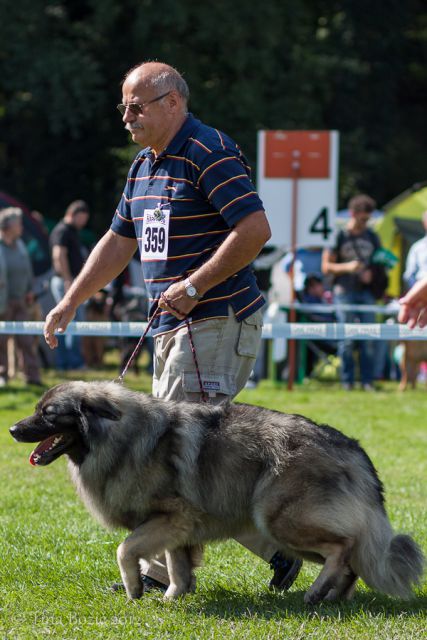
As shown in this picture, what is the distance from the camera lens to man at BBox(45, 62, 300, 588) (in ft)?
13.8

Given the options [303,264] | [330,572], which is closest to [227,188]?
[330,572]

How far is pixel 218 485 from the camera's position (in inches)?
161

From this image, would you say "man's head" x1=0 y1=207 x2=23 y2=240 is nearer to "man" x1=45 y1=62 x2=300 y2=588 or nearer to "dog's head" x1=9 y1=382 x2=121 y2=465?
"man" x1=45 y1=62 x2=300 y2=588

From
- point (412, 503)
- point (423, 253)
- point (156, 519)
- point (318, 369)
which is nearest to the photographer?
point (156, 519)

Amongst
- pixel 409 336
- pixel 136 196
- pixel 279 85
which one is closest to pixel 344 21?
pixel 279 85

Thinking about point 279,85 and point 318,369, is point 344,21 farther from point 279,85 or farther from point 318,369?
point 318,369

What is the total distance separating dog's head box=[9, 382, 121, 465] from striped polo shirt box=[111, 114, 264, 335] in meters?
0.58

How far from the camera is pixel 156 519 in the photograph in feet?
13.4

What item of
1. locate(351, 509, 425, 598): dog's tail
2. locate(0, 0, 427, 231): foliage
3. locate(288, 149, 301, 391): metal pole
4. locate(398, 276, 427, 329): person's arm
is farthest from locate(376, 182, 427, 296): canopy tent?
locate(398, 276, 427, 329): person's arm

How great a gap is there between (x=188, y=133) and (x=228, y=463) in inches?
57.5

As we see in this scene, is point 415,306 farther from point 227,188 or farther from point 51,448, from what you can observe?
point 51,448

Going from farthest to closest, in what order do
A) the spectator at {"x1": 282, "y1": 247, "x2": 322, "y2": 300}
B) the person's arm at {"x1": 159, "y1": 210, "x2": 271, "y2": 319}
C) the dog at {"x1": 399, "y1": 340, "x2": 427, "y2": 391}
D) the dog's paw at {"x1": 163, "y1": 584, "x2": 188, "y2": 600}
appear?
the spectator at {"x1": 282, "y1": 247, "x2": 322, "y2": 300}, the dog at {"x1": 399, "y1": 340, "x2": 427, "y2": 391}, the dog's paw at {"x1": 163, "y1": 584, "x2": 188, "y2": 600}, the person's arm at {"x1": 159, "y1": 210, "x2": 271, "y2": 319}

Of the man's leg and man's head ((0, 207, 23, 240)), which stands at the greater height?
man's head ((0, 207, 23, 240))

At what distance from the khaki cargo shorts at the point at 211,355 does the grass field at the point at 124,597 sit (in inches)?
35.6
